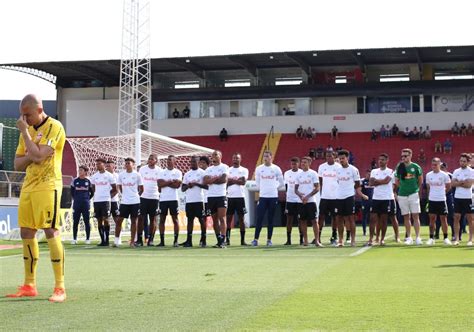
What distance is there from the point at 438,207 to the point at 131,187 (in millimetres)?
7011

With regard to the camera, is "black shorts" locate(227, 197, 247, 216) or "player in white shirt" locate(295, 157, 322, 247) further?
"black shorts" locate(227, 197, 247, 216)

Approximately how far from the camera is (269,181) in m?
18.1

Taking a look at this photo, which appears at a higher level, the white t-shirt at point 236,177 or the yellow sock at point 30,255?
the white t-shirt at point 236,177

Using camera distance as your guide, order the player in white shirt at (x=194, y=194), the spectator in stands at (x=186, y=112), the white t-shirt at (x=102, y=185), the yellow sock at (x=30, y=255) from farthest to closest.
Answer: the spectator in stands at (x=186, y=112), the white t-shirt at (x=102, y=185), the player in white shirt at (x=194, y=194), the yellow sock at (x=30, y=255)

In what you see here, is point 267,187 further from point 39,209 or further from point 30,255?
point 39,209

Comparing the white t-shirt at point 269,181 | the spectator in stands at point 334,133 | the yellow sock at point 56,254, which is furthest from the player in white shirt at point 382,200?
the spectator in stands at point 334,133

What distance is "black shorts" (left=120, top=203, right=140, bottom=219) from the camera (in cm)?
1756

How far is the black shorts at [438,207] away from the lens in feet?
58.5

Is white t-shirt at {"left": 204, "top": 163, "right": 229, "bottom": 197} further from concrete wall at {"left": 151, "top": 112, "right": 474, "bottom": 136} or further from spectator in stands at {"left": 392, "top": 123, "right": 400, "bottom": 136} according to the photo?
concrete wall at {"left": 151, "top": 112, "right": 474, "bottom": 136}

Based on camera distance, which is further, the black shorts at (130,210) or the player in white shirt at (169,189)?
the player in white shirt at (169,189)

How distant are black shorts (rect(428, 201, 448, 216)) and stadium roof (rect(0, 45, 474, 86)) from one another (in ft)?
111

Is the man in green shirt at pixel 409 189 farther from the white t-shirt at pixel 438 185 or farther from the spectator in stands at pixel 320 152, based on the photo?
the spectator in stands at pixel 320 152

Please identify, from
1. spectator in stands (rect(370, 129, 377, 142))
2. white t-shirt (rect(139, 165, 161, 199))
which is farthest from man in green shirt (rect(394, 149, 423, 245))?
spectator in stands (rect(370, 129, 377, 142))

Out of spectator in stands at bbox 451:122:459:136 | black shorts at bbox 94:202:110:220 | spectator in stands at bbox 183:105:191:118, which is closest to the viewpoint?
black shorts at bbox 94:202:110:220
